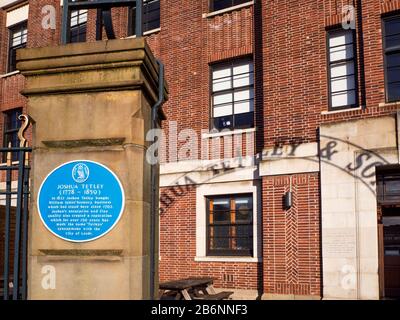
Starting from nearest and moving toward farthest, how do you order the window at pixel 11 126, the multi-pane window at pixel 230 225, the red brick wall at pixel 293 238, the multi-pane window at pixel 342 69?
the red brick wall at pixel 293 238
the multi-pane window at pixel 342 69
the multi-pane window at pixel 230 225
the window at pixel 11 126

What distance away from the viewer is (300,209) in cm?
1198

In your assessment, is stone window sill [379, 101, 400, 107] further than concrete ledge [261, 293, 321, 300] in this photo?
No

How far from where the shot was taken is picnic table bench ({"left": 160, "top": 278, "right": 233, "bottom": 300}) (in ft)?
34.9

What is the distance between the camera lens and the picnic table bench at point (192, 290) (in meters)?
10.6

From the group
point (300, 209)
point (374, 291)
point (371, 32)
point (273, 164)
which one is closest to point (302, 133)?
point (273, 164)

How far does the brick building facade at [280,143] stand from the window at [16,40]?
7.52 m

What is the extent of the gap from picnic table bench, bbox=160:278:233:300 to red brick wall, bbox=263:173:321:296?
1.33 metres

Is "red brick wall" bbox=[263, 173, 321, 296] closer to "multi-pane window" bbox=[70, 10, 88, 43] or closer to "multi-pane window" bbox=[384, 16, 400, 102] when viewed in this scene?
"multi-pane window" bbox=[384, 16, 400, 102]

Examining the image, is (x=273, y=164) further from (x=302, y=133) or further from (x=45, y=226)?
(x=45, y=226)

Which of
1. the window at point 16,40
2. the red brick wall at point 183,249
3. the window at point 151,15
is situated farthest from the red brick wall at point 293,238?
the window at point 16,40

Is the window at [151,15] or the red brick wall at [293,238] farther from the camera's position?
the window at [151,15]

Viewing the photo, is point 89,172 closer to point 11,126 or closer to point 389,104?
point 389,104

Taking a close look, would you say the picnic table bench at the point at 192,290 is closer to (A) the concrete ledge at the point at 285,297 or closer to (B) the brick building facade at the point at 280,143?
(A) the concrete ledge at the point at 285,297

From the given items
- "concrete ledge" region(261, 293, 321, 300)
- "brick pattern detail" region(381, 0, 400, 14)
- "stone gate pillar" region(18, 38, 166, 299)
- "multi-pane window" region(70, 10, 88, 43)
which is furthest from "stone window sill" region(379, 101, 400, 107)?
"multi-pane window" region(70, 10, 88, 43)
